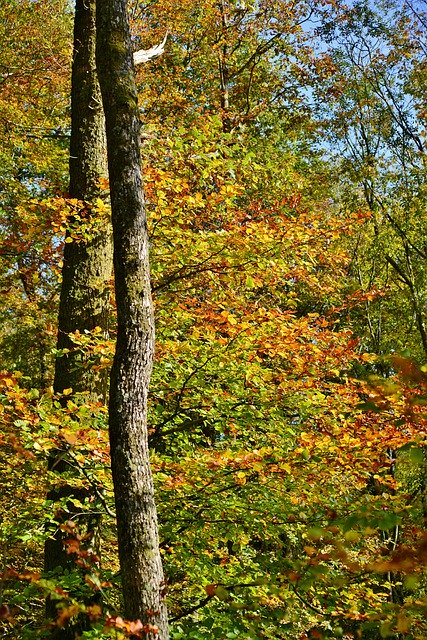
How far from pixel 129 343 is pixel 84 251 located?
2.81 meters

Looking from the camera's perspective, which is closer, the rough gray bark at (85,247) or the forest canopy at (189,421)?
the forest canopy at (189,421)

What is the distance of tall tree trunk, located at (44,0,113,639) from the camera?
602 centimetres

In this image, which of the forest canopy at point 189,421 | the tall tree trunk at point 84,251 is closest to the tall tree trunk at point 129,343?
the forest canopy at point 189,421

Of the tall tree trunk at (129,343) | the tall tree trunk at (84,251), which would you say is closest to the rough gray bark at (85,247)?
the tall tree trunk at (84,251)

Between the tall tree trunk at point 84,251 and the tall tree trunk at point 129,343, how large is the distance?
1.71m

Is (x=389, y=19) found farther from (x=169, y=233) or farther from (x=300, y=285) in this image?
(x=169, y=233)

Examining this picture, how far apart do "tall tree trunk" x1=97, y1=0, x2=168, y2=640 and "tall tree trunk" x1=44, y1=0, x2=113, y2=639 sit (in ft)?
5.60

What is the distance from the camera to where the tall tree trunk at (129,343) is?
3.38 metres

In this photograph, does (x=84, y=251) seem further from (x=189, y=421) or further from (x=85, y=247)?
(x=189, y=421)

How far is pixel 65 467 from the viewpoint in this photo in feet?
18.1

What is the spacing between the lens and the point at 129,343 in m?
3.82

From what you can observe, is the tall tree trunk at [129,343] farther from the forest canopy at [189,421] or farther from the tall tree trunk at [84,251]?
the tall tree trunk at [84,251]

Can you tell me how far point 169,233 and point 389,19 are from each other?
12.1 meters

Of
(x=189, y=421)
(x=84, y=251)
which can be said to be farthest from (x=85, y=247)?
(x=189, y=421)
